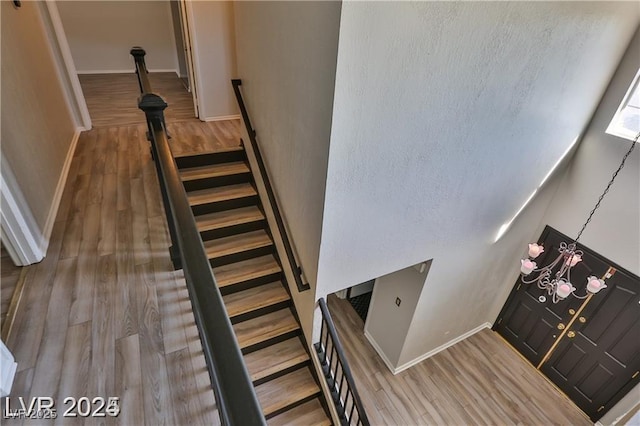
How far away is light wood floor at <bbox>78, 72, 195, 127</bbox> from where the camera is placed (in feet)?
15.9

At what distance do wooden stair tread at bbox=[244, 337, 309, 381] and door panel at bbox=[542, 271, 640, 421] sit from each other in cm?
378

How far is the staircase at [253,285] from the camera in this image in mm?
3596

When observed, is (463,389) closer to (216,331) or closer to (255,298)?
(255,298)

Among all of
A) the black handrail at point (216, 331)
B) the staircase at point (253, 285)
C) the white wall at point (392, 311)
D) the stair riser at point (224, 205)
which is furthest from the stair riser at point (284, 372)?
the black handrail at point (216, 331)

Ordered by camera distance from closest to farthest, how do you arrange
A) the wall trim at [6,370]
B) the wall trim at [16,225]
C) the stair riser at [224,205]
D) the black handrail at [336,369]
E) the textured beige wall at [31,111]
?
the wall trim at [6,370] → the wall trim at [16,225] → the textured beige wall at [31,111] → the black handrail at [336,369] → the stair riser at [224,205]

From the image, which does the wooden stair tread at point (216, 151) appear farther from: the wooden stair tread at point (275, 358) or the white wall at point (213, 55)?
the wooden stair tread at point (275, 358)

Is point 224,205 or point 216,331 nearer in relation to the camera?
point 216,331

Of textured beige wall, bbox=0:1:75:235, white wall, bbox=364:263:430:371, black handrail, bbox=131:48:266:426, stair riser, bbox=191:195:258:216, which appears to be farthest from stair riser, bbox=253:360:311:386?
black handrail, bbox=131:48:266:426

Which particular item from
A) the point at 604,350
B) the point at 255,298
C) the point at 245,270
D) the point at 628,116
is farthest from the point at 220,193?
the point at 604,350

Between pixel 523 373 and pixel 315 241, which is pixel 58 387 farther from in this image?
pixel 523 373

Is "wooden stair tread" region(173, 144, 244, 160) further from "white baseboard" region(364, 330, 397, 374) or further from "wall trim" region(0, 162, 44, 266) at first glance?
"white baseboard" region(364, 330, 397, 374)

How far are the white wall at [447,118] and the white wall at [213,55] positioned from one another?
324 centimetres

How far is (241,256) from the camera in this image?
12.7ft

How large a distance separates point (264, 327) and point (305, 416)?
1052mm
